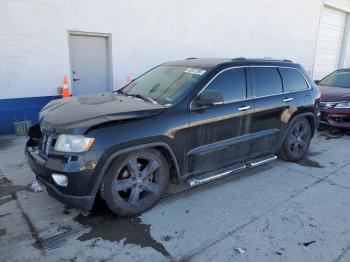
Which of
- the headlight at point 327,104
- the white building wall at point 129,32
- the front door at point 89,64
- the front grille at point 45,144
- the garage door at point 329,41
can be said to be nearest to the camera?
the front grille at point 45,144

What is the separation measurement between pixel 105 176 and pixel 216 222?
1329mm

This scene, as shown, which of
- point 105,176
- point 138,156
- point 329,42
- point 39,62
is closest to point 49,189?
point 105,176

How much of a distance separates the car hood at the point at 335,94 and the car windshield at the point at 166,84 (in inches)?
188

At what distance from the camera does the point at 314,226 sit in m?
3.27

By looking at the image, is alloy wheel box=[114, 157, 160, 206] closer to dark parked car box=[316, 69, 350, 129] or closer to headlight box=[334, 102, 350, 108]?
dark parked car box=[316, 69, 350, 129]

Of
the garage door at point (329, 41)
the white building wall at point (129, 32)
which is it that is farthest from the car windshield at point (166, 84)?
the garage door at point (329, 41)

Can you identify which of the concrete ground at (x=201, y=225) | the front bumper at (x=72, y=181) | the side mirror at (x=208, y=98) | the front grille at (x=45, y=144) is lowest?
the concrete ground at (x=201, y=225)

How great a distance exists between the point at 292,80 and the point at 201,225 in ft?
9.93

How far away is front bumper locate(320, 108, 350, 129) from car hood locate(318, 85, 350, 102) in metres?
0.31

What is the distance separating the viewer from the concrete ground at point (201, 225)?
9.17 feet

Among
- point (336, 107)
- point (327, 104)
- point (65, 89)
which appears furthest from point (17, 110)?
point (336, 107)

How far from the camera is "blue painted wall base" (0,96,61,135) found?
21.3 ft

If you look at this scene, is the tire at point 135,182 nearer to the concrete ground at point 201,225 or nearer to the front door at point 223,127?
the concrete ground at point 201,225

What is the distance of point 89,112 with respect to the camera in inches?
126
